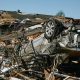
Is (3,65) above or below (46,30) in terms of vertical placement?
below

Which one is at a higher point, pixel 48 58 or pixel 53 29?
pixel 53 29

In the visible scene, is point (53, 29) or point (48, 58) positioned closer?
point (48, 58)

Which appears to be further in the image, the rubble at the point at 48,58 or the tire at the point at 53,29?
the tire at the point at 53,29

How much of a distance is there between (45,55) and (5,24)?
1586 cm

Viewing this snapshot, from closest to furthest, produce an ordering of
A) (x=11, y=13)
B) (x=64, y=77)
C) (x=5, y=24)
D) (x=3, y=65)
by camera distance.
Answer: (x=64, y=77)
(x=3, y=65)
(x=5, y=24)
(x=11, y=13)

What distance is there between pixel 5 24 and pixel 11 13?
525 cm

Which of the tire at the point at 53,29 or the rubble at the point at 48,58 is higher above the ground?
the tire at the point at 53,29

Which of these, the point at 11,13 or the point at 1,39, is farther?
the point at 11,13

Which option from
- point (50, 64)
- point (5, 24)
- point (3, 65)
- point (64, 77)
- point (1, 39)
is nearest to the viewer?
point (64, 77)

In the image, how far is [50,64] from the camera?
44.0 ft

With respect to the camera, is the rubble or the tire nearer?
the rubble

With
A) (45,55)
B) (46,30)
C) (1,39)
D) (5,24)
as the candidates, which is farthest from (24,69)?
(5,24)

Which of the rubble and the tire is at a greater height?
the tire

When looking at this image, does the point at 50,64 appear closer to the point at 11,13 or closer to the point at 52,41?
the point at 52,41
